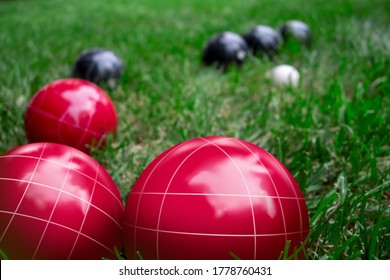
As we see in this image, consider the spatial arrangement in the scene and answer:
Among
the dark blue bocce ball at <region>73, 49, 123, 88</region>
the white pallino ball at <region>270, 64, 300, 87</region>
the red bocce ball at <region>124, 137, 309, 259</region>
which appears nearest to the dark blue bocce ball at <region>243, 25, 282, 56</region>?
the white pallino ball at <region>270, 64, 300, 87</region>

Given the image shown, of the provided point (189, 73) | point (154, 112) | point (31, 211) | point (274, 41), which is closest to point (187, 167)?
point (31, 211)

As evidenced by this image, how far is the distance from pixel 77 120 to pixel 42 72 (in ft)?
5.62

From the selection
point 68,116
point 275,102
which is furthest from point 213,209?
point 275,102

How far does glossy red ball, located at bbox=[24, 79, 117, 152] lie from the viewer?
2.41m

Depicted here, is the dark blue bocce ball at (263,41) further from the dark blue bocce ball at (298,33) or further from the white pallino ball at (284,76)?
the white pallino ball at (284,76)

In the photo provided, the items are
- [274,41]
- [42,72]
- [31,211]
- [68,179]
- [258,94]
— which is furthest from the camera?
[274,41]

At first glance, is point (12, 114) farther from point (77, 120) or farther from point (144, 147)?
point (144, 147)

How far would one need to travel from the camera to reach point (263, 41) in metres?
4.42

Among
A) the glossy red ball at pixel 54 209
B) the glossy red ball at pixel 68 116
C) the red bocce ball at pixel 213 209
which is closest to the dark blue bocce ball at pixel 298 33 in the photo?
the glossy red ball at pixel 68 116

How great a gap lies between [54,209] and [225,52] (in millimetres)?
2846

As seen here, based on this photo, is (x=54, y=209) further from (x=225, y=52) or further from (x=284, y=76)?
(x=225, y=52)

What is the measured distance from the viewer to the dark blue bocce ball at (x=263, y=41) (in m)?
4.43

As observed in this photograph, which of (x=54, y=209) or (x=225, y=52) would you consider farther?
(x=225, y=52)
